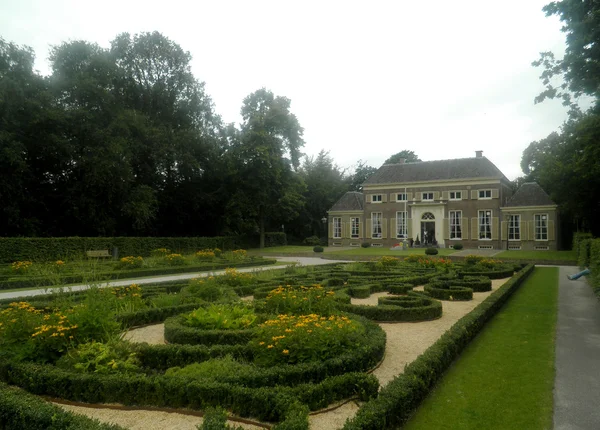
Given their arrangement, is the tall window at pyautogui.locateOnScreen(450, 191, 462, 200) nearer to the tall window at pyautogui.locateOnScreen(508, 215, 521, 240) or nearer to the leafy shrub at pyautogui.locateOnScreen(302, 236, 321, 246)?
the tall window at pyautogui.locateOnScreen(508, 215, 521, 240)

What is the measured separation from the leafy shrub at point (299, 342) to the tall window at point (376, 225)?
44494 mm

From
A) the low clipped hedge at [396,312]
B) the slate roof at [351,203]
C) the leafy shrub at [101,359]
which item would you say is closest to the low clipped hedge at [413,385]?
the low clipped hedge at [396,312]

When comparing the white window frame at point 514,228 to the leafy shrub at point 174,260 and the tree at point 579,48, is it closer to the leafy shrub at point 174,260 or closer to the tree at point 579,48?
the leafy shrub at point 174,260

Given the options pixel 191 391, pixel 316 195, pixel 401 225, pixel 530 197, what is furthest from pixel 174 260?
pixel 316 195

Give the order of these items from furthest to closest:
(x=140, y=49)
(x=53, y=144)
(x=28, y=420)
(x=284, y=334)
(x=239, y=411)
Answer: (x=140, y=49) < (x=53, y=144) < (x=284, y=334) < (x=239, y=411) < (x=28, y=420)

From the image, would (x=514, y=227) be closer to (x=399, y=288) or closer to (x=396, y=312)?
(x=399, y=288)

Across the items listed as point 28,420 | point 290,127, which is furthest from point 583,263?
point 290,127

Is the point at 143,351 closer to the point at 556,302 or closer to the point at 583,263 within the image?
the point at 556,302

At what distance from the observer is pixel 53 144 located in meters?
31.3

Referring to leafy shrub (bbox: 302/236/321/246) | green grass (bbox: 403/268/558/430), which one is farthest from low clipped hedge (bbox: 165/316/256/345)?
leafy shrub (bbox: 302/236/321/246)

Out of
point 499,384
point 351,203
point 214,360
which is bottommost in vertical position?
point 499,384

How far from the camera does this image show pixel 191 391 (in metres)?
5.20

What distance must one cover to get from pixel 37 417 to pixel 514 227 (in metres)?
45.9

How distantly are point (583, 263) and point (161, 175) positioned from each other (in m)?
35.0
